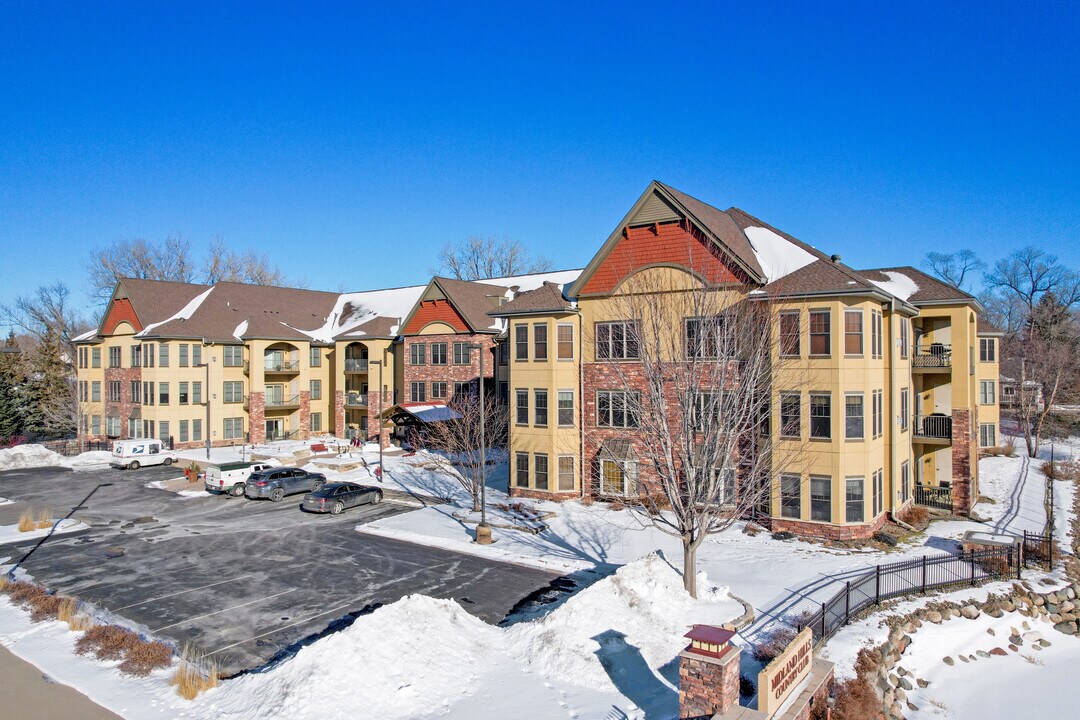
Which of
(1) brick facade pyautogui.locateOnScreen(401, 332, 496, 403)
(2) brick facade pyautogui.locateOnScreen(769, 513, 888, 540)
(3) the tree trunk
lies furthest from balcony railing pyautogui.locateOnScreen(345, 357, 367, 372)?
(3) the tree trunk

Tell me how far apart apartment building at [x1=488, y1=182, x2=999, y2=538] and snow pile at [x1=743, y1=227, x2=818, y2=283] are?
0.08 metres

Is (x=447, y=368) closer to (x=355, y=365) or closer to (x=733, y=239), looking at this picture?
(x=355, y=365)

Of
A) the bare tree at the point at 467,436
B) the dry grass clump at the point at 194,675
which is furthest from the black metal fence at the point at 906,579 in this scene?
the bare tree at the point at 467,436

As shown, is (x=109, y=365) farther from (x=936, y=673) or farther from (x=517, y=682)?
(x=936, y=673)

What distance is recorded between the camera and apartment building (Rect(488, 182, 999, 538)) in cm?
2306

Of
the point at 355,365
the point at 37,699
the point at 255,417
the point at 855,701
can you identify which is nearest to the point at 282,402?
the point at 255,417

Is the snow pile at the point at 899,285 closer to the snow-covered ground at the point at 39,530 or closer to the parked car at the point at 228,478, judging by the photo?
the parked car at the point at 228,478

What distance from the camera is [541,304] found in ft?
97.2

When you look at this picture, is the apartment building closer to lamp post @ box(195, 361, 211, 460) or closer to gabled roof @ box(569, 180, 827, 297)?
gabled roof @ box(569, 180, 827, 297)

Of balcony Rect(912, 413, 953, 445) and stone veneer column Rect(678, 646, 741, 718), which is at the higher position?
balcony Rect(912, 413, 953, 445)

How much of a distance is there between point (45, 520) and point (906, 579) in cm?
3045

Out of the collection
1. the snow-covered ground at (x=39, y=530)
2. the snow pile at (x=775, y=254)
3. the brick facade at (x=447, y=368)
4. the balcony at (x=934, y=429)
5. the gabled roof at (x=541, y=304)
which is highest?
the snow pile at (x=775, y=254)

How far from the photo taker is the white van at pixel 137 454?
39906 mm

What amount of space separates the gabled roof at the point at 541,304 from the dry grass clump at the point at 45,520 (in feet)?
62.6
